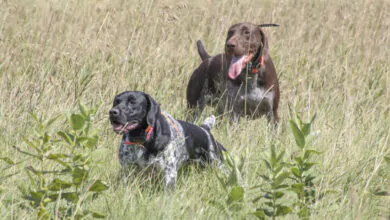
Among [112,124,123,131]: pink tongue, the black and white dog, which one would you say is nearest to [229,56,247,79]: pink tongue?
the black and white dog

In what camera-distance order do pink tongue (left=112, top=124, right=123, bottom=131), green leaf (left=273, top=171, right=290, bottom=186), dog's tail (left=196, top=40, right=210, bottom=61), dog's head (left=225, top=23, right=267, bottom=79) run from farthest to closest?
dog's tail (left=196, top=40, right=210, bottom=61)
dog's head (left=225, top=23, right=267, bottom=79)
pink tongue (left=112, top=124, right=123, bottom=131)
green leaf (left=273, top=171, right=290, bottom=186)

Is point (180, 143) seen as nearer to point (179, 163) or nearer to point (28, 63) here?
point (179, 163)

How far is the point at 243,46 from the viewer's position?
5758 millimetres

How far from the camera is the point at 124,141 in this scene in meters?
4.17

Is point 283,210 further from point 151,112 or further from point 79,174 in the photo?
point 151,112

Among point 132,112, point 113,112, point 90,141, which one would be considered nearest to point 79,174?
point 90,141

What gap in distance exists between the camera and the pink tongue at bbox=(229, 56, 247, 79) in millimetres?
5602

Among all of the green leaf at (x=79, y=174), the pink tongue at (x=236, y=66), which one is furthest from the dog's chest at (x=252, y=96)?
the green leaf at (x=79, y=174)

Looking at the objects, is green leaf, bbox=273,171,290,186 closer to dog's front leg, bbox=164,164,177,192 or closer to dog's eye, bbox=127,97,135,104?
dog's front leg, bbox=164,164,177,192

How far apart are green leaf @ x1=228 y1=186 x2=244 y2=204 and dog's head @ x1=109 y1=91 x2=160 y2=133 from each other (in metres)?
1.33

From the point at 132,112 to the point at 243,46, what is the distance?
200 centimetres

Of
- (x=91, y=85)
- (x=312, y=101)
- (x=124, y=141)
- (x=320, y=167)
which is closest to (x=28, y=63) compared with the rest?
(x=91, y=85)

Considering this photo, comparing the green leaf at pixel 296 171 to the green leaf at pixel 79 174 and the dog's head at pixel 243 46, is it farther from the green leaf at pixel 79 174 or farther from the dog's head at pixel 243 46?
the dog's head at pixel 243 46

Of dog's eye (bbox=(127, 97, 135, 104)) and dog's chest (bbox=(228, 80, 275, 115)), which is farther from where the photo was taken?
dog's chest (bbox=(228, 80, 275, 115))
